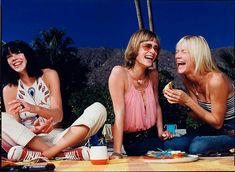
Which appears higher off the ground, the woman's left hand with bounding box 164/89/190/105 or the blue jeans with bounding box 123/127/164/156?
the woman's left hand with bounding box 164/89/190/105

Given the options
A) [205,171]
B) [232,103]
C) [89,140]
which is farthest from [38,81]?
[205,171]

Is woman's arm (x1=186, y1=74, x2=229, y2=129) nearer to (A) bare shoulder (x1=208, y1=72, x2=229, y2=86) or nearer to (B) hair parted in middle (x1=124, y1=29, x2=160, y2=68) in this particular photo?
(A) bare shoulder (x1=208, y1=72, x2=229, y2=86)

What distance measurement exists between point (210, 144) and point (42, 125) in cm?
146

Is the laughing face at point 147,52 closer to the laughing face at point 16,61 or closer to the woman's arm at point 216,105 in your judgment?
the woman's arm at point 216,105

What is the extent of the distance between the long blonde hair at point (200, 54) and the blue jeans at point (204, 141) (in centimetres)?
51

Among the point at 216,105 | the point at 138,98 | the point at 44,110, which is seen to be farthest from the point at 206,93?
the point at 44,110

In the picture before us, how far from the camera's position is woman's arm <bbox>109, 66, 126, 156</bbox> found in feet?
12.0

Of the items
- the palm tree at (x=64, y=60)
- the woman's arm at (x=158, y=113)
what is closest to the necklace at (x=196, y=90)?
the woman's arm at (x=158, y=113)

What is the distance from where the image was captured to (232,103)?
3.74m

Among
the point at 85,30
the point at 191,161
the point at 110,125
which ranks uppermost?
the point at 85,30

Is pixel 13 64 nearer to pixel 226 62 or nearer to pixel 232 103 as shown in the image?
pixel 232 103

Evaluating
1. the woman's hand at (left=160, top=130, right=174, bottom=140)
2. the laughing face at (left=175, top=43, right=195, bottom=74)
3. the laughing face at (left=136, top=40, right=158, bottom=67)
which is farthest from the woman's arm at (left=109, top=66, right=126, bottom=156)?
the laughing face at (left=175, top=43, right=195, bottom=74)

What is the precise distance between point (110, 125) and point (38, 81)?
2.62 feet

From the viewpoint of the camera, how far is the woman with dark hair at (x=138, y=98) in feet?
12.3
